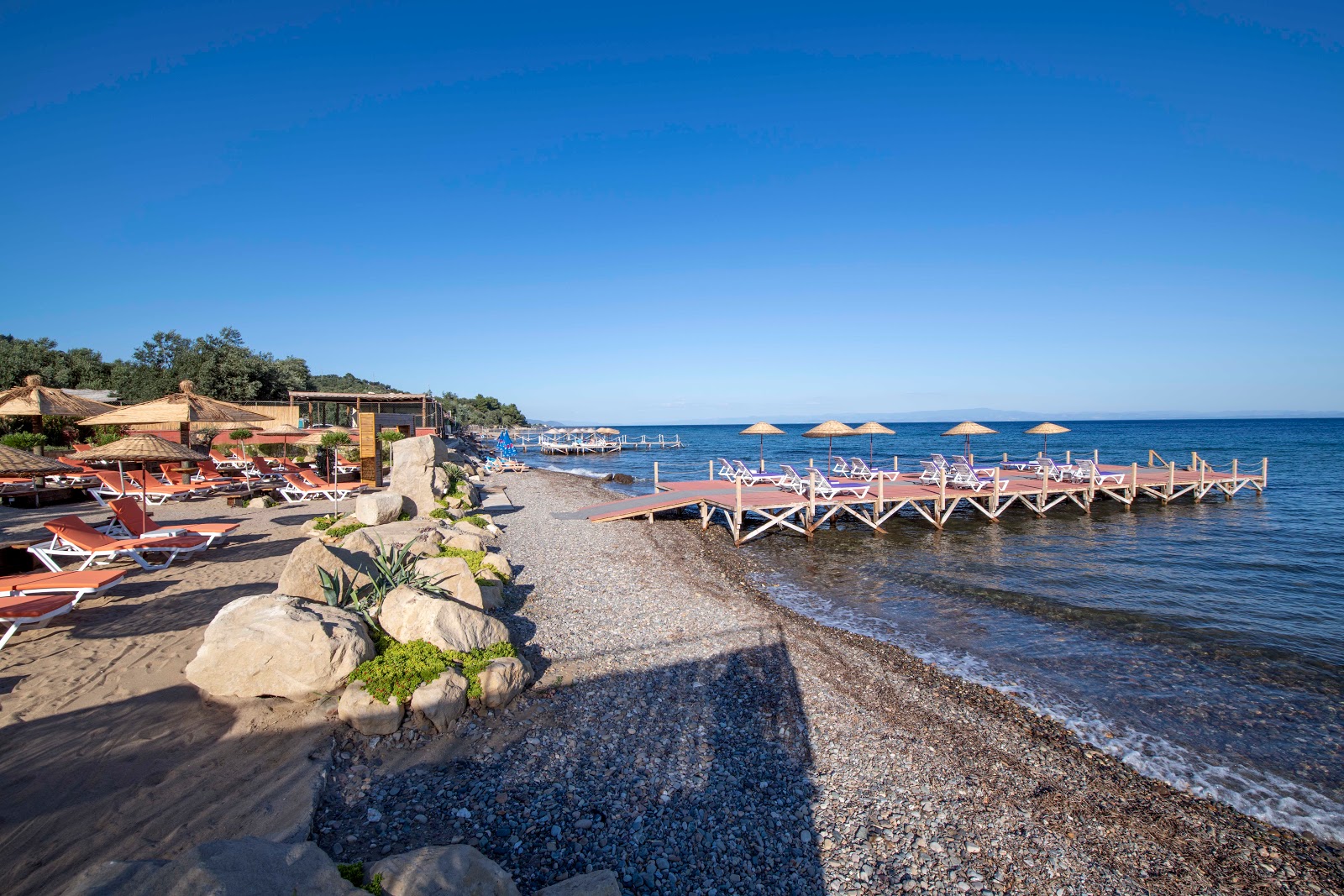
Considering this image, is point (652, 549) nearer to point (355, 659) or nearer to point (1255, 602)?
point (355, 659)

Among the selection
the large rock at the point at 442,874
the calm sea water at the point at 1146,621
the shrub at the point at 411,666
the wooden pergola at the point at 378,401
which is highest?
the wooden pergola at the point at 378,401

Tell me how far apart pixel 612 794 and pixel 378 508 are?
31.9 feet

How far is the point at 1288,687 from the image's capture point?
25.0 ft

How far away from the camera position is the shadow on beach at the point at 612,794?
399 centimetres

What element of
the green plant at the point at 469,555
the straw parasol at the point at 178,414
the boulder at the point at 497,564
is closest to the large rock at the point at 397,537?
the green plant at the point at 469,555

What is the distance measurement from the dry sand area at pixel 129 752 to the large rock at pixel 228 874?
5.15ft

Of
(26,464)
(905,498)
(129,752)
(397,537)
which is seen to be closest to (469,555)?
(397,537)

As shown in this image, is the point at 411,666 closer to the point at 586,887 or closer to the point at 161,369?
the point at 586,887

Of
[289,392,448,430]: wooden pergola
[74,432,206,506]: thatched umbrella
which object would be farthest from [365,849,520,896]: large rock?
[289,392,448,430]: wooden pergola

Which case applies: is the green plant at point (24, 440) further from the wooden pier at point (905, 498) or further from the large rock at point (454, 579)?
the large rock at point (454, 579)

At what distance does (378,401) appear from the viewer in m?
32.6

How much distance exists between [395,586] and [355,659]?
1.69m

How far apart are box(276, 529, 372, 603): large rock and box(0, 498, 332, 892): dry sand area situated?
1.18 m

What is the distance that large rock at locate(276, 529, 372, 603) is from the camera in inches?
262
